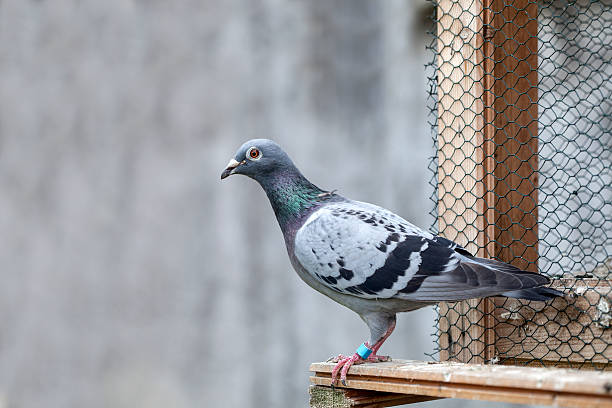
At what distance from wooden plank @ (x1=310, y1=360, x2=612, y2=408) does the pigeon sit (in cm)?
16

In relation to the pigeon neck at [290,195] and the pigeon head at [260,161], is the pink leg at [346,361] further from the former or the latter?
the pigeon head at [260,161]

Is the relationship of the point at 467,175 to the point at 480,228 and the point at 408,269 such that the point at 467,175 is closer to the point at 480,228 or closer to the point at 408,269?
the point at 480,228

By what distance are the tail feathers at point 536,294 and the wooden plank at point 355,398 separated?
392 millimetres

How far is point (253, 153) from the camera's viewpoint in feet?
8.32

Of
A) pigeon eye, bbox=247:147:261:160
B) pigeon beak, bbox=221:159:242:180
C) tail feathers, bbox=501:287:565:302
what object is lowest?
tail feathers, bbox=501:287:565:302

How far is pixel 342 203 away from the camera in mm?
2498

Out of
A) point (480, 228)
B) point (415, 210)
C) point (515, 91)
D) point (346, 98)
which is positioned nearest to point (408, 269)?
point (480, 228)

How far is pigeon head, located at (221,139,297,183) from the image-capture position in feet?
8.28

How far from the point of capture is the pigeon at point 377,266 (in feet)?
6.93

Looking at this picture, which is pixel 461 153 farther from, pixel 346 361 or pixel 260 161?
pixel 346 361

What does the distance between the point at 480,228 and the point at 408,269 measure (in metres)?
0.40

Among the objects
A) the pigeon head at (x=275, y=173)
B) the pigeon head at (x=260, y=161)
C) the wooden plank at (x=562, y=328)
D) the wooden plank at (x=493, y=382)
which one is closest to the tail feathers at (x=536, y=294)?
the wooden plank at (x=562, y=328)

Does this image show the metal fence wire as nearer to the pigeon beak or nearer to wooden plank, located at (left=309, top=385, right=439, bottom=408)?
wooden plank, located at (left=309, top=385, right=439, bottom=408)

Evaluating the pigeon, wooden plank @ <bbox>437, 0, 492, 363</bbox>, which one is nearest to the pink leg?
the pigeon
